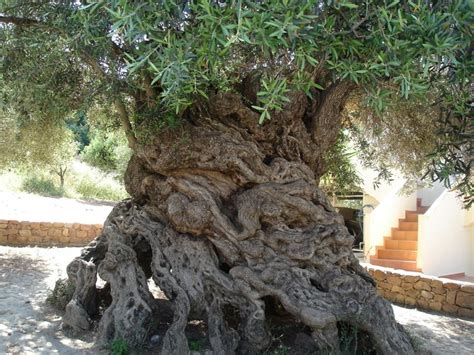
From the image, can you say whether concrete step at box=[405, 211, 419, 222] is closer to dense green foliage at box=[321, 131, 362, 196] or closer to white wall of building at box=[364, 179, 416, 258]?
white wall of building at box=[364, 179, 416, 258]

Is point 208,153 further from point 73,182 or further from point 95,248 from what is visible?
point 73,182

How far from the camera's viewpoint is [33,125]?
25.5ft

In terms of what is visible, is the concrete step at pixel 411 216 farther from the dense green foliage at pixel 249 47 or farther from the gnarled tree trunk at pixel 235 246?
the gnarled tree trunk at pixel 235 246

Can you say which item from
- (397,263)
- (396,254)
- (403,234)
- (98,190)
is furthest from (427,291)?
(98,190)

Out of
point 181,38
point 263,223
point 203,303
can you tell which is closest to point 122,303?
point 203,303

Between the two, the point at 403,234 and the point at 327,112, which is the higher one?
the point at 327,112

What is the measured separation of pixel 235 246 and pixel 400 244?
8696 mm

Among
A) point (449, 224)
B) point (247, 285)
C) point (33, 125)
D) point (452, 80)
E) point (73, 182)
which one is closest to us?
point (452, 80)

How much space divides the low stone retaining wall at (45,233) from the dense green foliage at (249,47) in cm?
761

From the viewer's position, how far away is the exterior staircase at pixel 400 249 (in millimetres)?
12201

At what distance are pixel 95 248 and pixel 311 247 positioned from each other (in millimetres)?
2849

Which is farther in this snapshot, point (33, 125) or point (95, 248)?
point (33, 125)

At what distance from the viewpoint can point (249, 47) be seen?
4801 millimetres

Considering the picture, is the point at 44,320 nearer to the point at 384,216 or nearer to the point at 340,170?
the point at 340,170
